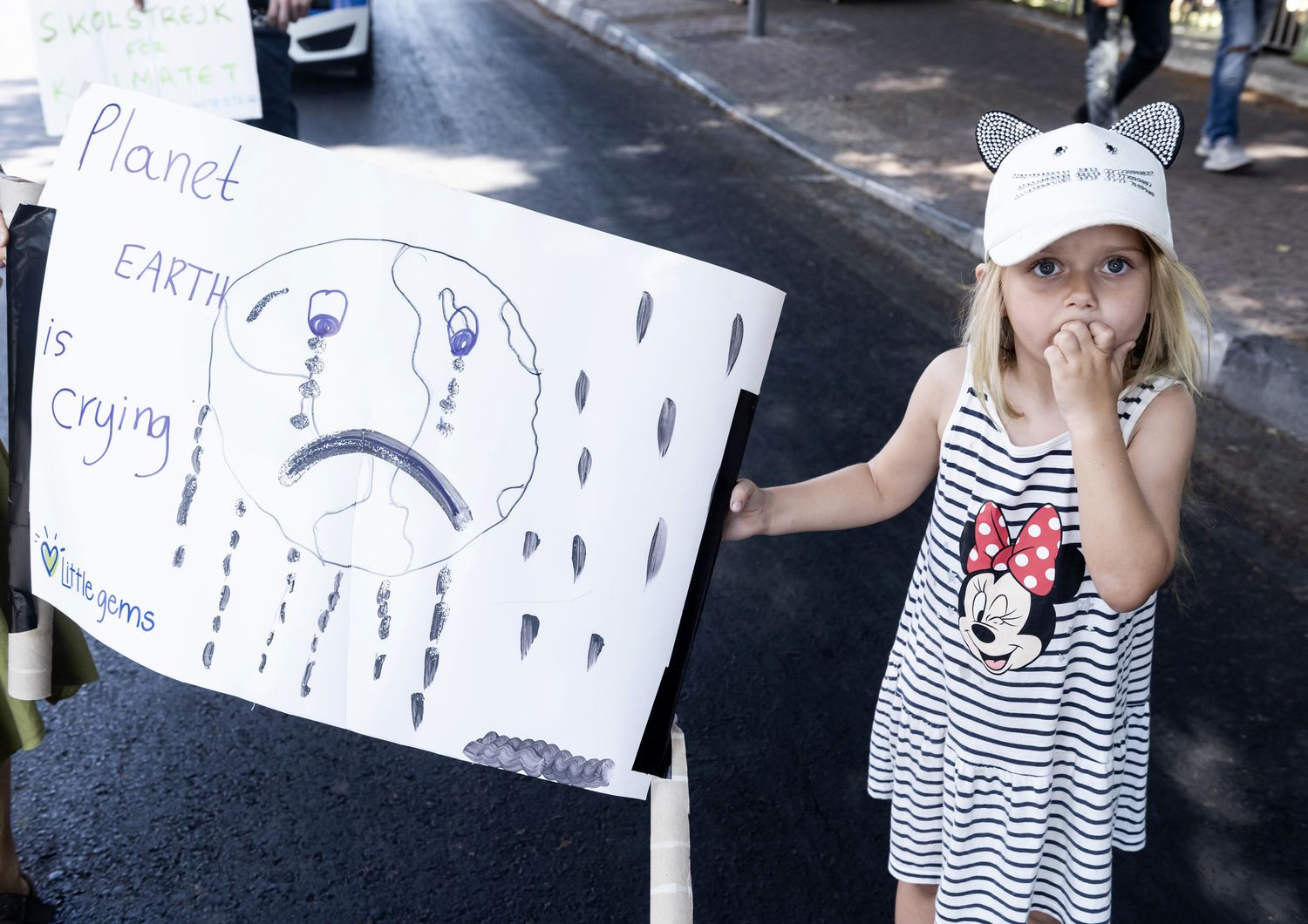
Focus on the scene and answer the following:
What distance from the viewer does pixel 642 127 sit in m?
8.85

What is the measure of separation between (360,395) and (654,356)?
1.25 feet

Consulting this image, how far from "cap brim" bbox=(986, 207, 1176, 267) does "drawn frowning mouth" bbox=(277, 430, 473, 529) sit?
75 centimetres

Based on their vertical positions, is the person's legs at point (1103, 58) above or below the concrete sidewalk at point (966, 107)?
above

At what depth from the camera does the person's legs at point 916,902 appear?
1993mm

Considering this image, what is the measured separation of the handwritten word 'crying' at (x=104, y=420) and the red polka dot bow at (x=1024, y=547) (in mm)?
1112

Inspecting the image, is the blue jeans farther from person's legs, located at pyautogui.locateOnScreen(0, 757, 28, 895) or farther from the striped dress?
person's legs, located at pyautogui.locateOnScreen(0, 757, 28, 895)

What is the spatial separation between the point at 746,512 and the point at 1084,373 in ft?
1.54

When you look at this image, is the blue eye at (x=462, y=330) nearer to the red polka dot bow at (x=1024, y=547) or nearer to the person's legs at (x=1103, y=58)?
the red polka dot bow at (x=1024, y=547)

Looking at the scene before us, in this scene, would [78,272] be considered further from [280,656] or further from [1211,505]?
[1211,505]

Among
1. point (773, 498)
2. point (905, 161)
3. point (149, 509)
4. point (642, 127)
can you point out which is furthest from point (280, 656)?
point (642, 127)

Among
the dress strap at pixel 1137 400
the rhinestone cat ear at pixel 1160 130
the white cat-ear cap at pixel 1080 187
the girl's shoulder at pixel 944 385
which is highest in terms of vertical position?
the rhinestone cat ear at pixel 1160 130

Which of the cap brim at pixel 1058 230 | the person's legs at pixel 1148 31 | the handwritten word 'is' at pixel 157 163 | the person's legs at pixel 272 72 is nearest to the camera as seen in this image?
the cap brim at pixel 1058 230

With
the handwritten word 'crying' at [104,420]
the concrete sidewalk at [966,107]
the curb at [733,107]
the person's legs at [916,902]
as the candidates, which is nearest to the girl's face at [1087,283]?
the person's legs at [916,902]

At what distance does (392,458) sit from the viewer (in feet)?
4.90
